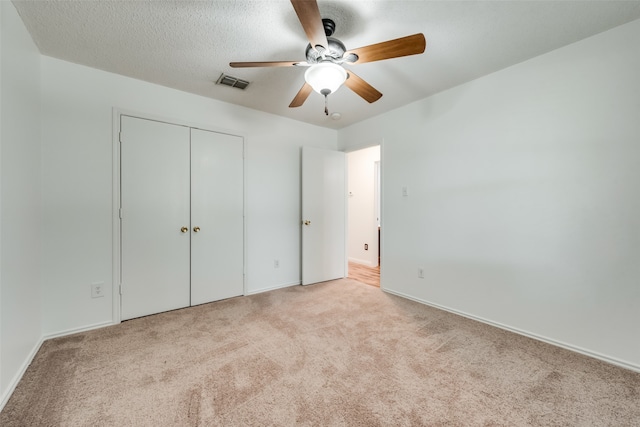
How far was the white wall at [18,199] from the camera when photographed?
150cm

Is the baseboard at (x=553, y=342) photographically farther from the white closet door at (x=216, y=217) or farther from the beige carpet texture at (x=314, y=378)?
the white closet door at (x=216, y=217)

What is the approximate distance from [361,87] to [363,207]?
3.21m

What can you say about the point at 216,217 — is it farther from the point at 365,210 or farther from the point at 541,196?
the point at 541,196

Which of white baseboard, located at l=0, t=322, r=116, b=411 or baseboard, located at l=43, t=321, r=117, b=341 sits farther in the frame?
baseboard, located at l=43, t=321, r=117, b=341

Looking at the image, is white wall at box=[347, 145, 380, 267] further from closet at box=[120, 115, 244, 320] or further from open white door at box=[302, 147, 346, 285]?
closet at box=[120, 115, 244, 320]

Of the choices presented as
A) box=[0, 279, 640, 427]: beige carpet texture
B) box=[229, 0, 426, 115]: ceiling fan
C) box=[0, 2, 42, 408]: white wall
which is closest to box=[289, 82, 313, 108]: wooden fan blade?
box=[229, 0, 426, 115]: ceiling fan

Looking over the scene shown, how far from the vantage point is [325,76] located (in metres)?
1.66

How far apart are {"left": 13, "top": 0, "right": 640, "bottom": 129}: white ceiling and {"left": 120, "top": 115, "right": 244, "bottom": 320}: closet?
2.22 ft

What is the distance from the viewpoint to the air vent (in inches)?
97.7

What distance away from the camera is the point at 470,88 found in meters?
2.59

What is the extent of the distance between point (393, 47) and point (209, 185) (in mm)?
2338

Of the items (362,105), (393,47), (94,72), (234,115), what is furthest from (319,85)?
(94,72)

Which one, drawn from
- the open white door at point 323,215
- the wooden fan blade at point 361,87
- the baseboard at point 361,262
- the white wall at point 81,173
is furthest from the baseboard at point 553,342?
the white wall at point 81,173

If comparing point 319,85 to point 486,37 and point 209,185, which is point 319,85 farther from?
point 209,185
